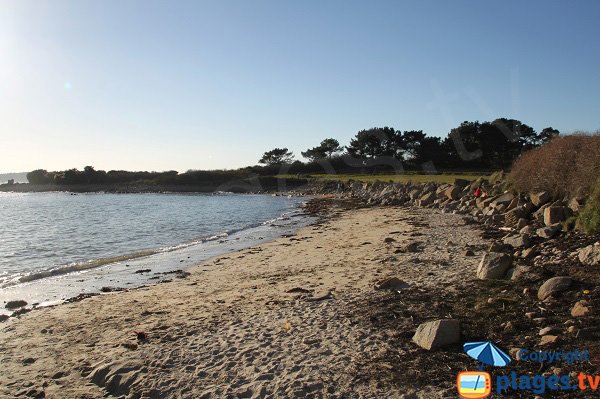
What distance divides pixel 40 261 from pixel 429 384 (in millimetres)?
17802

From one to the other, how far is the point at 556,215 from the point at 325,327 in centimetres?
1046

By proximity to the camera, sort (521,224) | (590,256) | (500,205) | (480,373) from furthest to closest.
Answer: (500,205), (521,224), (590,256), (480,373)

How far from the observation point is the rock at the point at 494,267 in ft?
31.5

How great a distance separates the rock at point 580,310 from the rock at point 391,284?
3.58 metres

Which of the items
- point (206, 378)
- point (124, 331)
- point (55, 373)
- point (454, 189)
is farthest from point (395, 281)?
point (454, 189)

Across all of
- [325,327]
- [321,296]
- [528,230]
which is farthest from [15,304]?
[528,230]

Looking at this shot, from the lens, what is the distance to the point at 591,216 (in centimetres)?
1212

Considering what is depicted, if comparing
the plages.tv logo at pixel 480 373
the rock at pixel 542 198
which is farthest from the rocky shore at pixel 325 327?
the rock at pixel 542 198

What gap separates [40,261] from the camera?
707 inches

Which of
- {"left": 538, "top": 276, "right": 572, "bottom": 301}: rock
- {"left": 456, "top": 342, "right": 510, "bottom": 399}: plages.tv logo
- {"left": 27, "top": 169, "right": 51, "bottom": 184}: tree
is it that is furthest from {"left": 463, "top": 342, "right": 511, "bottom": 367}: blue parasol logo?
{"left": 27, "top": 169, "right": 51, "bottom": 184}: tree

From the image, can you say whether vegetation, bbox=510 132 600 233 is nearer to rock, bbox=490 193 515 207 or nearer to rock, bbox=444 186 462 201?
rock, bbox=490 193 515 207

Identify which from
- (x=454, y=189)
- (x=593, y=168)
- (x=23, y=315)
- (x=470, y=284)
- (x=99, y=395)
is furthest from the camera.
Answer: (x=454, y=189)

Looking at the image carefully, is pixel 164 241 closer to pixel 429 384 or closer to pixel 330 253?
pixel 330 253

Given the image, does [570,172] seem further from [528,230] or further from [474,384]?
[474,384]
